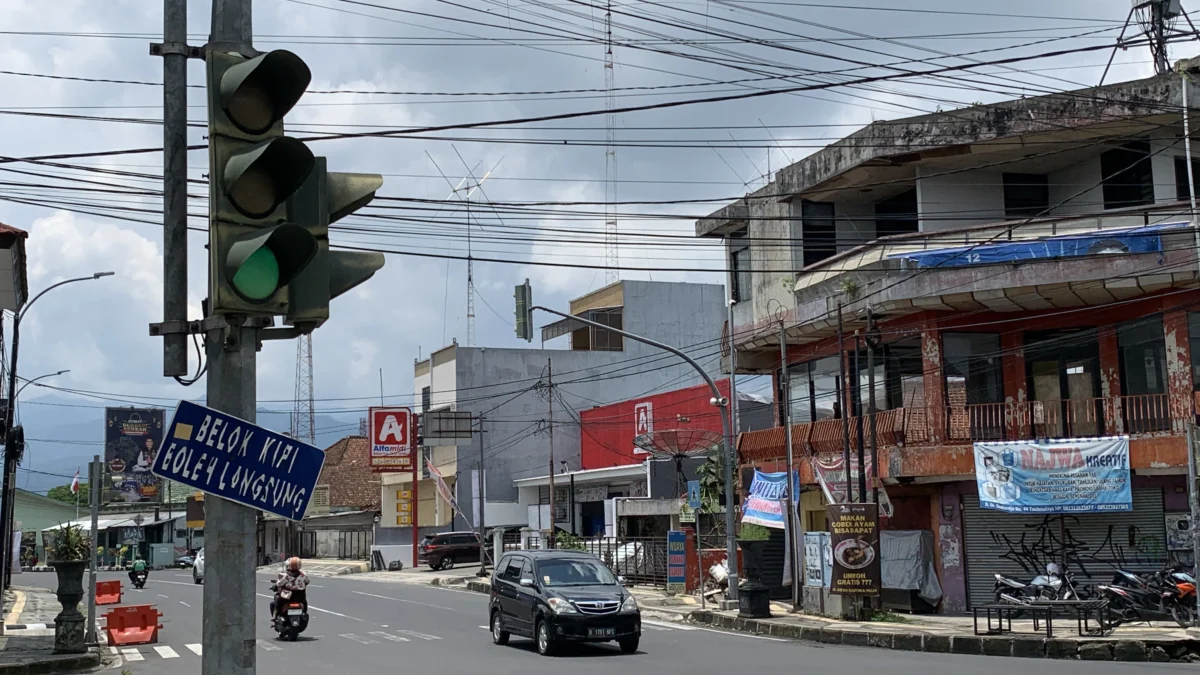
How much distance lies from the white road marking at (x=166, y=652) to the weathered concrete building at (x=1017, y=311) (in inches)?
577

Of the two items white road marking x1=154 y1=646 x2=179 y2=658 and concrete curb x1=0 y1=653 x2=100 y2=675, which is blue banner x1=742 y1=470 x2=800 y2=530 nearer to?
white road marking x1=154 y1=646 x2=179 y2=658

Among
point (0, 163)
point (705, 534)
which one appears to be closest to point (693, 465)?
point (705, 534)

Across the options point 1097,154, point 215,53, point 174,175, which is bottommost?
point 174,175

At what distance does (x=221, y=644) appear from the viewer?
4555 mm

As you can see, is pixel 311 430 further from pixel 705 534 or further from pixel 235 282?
pixel 235 282

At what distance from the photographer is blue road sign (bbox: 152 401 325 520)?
4.57 m

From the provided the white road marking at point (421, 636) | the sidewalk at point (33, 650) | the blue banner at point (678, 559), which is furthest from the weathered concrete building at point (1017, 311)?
the sidewalk at point (33, 650)

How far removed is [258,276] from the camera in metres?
4.55

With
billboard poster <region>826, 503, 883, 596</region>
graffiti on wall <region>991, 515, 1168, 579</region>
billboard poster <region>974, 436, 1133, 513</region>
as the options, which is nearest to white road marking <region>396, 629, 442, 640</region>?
billboard poster <region>826, 503, 883, 596</region>

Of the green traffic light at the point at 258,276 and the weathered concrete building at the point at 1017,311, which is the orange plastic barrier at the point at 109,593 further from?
the green traffic light at the point at 258,276

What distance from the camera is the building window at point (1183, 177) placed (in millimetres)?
27438

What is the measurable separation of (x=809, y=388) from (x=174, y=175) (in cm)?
2945

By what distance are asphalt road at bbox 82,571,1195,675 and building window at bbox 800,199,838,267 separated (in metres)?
12.0

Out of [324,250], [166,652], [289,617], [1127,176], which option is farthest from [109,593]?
[324,250]
